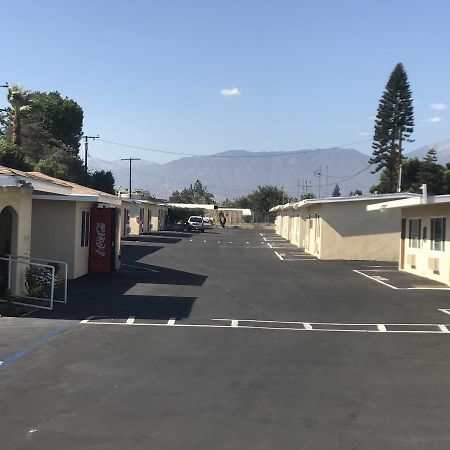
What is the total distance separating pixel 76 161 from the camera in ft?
217

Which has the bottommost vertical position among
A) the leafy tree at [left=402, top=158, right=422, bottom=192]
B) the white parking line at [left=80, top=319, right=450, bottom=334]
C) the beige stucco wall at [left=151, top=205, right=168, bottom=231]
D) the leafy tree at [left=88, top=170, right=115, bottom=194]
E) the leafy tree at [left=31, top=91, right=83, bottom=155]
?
the white parking line at [left=80, top=319, right=450, bottom=334]

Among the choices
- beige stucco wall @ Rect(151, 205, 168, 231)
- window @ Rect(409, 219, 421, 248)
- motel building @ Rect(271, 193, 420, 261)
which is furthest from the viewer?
beige stucco wall @ Rect(151, 205, 168, 231)

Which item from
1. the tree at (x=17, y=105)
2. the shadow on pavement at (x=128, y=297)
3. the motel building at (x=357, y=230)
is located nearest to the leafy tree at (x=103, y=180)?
the tree at (x=17, y=105)

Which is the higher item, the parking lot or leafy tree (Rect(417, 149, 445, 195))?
leafy tree (Rect(417, 149, 445, 195))

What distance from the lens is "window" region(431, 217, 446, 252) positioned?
2041cm

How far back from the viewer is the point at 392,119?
6600cm

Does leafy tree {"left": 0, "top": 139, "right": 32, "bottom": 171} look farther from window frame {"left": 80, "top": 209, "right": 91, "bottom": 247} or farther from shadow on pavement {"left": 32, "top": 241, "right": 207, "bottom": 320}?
window frame {"left": 80, "top": 209, "right": 91, "bottom": 247}

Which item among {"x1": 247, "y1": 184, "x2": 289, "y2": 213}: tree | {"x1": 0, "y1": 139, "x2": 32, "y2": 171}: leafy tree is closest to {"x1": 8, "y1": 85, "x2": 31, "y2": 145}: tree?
{"x1": 0, "y1": 139, "x2": 32, "y2": 171}: leafy tree

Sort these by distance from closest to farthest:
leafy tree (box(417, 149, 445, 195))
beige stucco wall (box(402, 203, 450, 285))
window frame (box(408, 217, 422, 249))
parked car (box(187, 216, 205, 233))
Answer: beige stucco wall (box(402, 203, 450, 285))
window frame (box(408, 217, 422, 249))
leafy tree (box(417, 149, 445, 195))
parked car (box(187, 216, 205, 233))

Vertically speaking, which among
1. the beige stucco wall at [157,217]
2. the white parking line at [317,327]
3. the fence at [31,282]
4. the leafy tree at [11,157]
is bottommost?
the white parking line at [317,327]

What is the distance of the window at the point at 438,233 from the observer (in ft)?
66.9

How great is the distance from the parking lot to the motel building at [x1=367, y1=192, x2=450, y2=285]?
4.07 m

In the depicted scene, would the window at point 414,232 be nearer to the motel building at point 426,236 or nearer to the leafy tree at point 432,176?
the motel building at point 426,236

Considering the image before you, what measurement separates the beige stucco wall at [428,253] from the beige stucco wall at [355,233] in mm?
4410
